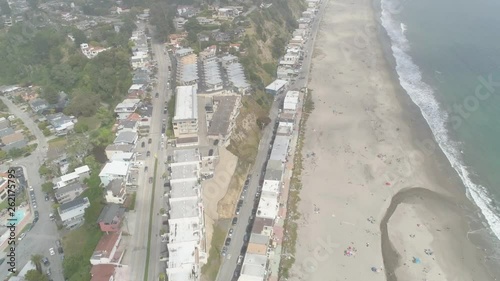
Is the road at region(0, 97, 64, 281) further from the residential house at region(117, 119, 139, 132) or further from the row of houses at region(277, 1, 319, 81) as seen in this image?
the row of houses at region(277, 1, 319, 81)

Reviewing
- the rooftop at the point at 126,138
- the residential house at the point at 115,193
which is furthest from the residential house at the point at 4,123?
the residential house at the point at 115,193

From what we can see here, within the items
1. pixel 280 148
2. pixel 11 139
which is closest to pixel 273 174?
pixel 280 148

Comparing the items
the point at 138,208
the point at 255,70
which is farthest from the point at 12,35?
the point at 138,208

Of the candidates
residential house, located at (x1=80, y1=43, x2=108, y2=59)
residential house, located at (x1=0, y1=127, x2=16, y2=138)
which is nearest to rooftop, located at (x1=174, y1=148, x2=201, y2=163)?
residential house, located at (x1=0, y1=127, x2=16, y2=138)

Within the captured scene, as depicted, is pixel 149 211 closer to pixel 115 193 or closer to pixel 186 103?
pixel 115 193

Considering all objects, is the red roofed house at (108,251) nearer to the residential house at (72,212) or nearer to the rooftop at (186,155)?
the residential house at (72,212)

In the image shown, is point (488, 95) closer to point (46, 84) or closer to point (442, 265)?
point (442, 265)
